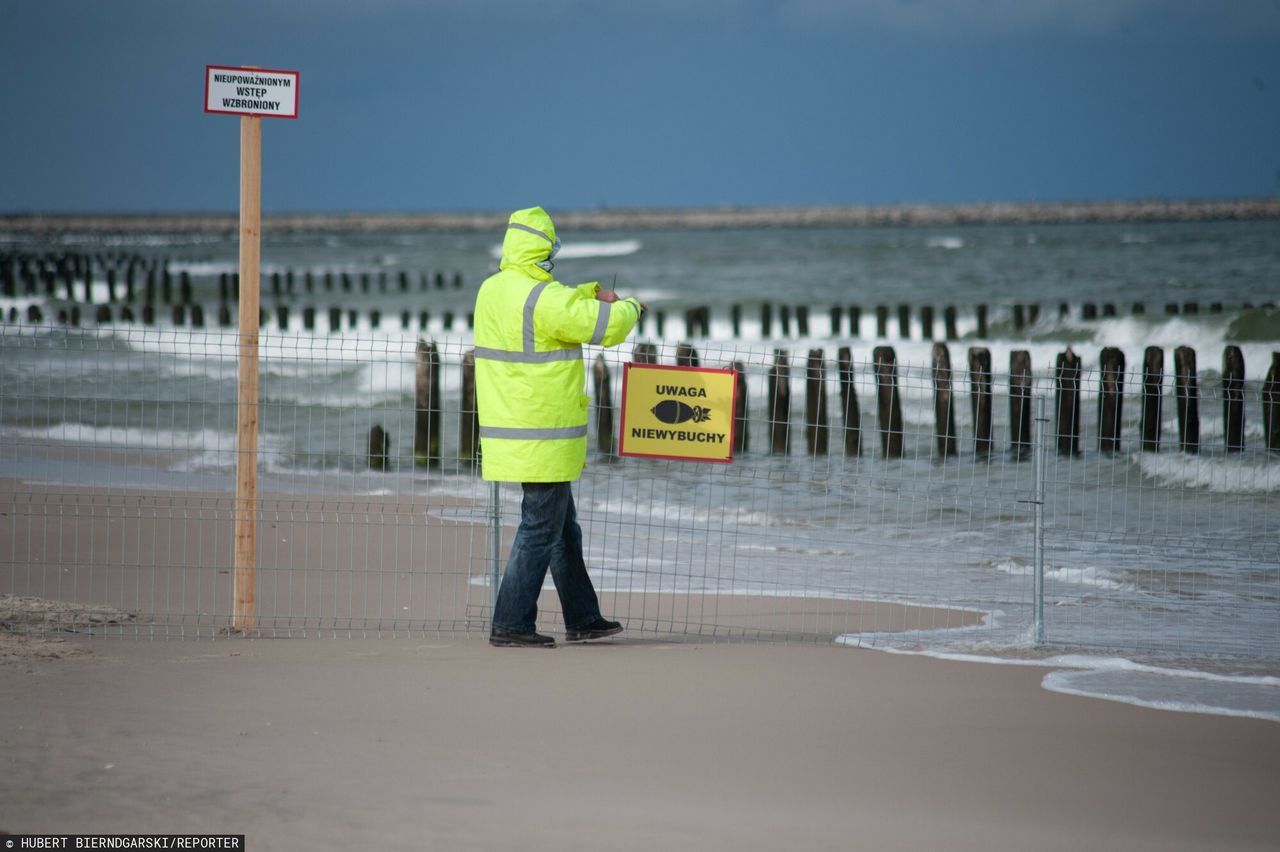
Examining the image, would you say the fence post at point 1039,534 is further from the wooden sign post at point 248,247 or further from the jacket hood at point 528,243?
the wooden sign post at point 248,247

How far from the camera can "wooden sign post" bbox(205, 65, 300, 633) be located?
20.0 ft

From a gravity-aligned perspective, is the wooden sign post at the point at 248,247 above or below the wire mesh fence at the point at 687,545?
above

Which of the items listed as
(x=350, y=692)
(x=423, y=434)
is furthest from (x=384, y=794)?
(x=423, y=434)

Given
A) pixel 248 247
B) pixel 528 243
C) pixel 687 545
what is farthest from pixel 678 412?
pixel 687 545

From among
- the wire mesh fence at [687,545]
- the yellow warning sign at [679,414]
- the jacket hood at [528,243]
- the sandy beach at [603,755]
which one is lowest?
the sandy beach at [603,755]

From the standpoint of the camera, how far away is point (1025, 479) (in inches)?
516

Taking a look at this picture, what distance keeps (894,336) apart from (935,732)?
26.6 metres

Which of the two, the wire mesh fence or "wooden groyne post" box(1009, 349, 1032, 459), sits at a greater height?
"wooden groyne post" box(1009, 349, 1032, 459)

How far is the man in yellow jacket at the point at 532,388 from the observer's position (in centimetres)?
577

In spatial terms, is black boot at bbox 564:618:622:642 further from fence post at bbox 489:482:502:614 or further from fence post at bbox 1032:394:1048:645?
fence post at bbox 1032:394:1048:645

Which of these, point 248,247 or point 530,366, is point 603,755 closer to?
point 530,366

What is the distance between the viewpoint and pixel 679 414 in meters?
6.20

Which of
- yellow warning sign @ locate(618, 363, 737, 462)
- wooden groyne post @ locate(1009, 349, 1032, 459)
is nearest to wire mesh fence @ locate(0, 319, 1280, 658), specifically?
yellow warning sign @ locate(618, 363, 737, 462)

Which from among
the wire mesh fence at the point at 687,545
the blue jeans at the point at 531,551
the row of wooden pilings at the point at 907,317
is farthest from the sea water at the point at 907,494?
the blue jeans at the point at 531,551
